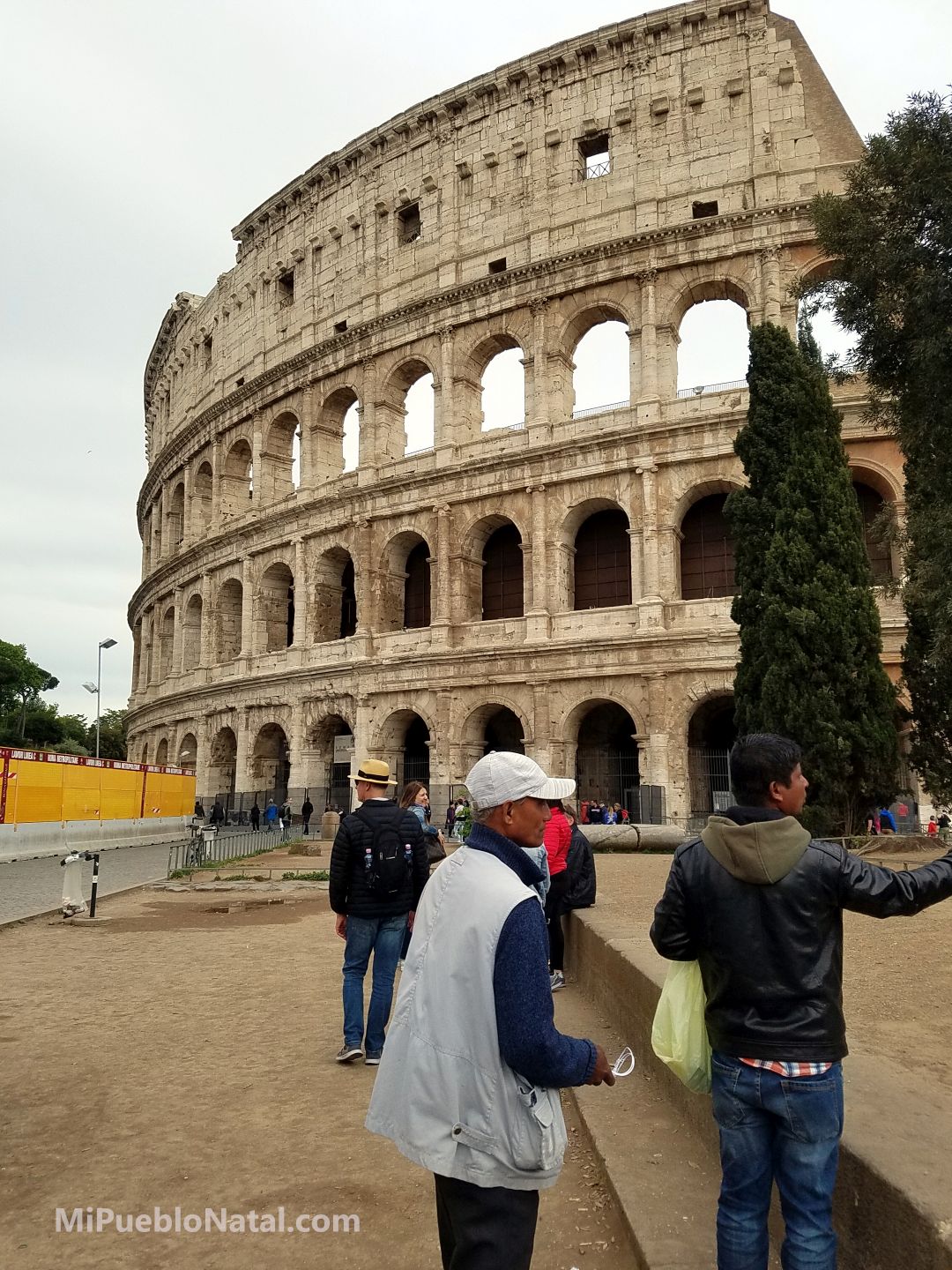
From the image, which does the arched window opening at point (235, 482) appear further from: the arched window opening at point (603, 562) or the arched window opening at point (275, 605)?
the arched window opening at point (603, 562)

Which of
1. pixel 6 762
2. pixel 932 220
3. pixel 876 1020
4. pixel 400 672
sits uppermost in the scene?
pixel 932 220

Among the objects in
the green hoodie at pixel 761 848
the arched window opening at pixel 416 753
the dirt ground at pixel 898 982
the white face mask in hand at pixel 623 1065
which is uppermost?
the arched window opening at pixel 416 753

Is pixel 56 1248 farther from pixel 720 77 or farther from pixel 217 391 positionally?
pixel 217 391

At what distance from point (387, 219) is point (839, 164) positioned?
12.3 meters

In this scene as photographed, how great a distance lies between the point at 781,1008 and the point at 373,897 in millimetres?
3099

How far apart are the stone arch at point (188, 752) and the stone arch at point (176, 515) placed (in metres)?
7.76

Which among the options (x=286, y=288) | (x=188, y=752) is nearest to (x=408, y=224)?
(x=286, y=288)

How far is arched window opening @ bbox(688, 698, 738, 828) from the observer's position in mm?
20562

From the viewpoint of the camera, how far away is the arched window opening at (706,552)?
21.6 meters

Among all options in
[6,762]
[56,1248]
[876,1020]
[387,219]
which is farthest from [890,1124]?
[387,219]

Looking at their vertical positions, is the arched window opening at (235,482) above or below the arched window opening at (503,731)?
above

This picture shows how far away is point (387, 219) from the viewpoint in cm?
2662

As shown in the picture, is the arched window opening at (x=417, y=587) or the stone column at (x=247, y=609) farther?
the stone column at (x=247, y=609)

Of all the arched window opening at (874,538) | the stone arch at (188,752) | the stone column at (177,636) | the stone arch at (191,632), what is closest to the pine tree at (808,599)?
the arched window opening at (874,538)
